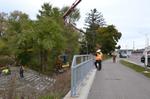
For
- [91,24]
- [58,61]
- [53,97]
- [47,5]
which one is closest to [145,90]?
[53,97]

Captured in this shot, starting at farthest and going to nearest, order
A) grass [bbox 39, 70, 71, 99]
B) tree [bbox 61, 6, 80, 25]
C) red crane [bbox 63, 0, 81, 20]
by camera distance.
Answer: tree [bbox 61, 6, 80, 25], red crane [bbox 63, 0, 81, 20], grass [bbox 39, 70, 71, 99]

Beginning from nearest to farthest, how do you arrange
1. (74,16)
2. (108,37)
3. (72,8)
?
(72,8), (74,16), (108,37)

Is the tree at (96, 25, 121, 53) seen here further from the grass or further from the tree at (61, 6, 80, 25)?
the grass

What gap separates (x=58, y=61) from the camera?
59000 mm

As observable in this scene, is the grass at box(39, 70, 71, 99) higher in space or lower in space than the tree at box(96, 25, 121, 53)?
lower

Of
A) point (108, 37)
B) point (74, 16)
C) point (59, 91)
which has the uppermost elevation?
point (74, 16)

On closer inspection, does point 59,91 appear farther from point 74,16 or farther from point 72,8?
point 74,16

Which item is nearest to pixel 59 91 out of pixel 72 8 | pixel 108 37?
pixel 72 8

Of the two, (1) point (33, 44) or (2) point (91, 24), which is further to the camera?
(2) point (91, 24)

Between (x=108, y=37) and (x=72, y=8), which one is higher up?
(x=72, y=8)

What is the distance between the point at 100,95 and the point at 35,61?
157 ft

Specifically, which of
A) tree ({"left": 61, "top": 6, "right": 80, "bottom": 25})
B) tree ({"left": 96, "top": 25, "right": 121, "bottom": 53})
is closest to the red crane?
tree ({"left": 61, "top": 6, "right": 80, "bottom": 25})

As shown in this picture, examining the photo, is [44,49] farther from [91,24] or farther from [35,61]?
[91,24]

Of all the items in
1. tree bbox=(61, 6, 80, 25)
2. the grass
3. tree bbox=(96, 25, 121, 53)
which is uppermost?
tree bbox=(61, 6, 80, 25)
